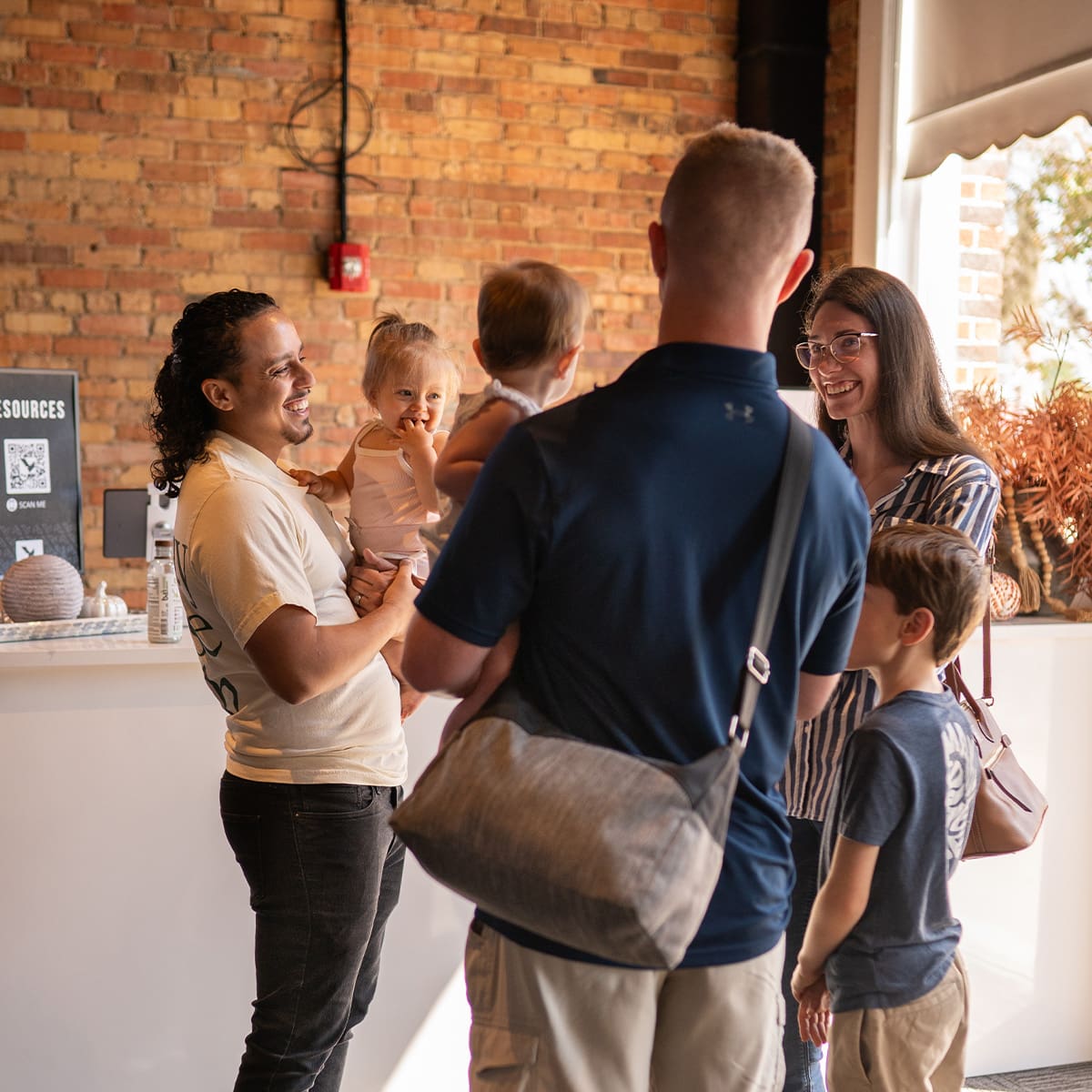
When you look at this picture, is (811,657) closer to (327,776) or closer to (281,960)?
(327,776)

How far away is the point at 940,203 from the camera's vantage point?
475 cm

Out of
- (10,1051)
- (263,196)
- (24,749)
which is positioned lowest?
(10,1051)

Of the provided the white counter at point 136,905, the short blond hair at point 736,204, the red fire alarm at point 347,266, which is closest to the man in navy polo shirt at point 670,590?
the short blond hair at point 736,204

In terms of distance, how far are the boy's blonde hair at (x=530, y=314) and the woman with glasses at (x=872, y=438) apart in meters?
0.62

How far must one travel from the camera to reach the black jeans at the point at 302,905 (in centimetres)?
187

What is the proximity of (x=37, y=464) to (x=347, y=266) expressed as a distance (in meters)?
1.90

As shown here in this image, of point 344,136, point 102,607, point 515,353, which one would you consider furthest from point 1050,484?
point 344,136

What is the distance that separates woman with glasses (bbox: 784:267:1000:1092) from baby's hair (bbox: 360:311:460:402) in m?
0.69

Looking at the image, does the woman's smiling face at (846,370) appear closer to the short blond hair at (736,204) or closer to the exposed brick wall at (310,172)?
the short blond hair at (736,204)

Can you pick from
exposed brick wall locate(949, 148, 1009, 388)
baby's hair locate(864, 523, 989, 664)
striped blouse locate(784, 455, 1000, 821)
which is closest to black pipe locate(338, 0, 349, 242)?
exposed brick wall locate(949, 148, 1009, 388)

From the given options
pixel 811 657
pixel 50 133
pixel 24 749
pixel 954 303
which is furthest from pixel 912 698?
pixel 50 133

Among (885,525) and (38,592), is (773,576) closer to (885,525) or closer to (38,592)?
(885,525)

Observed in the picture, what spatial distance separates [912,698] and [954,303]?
3434 mm

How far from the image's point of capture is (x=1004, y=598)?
10.4 ft
